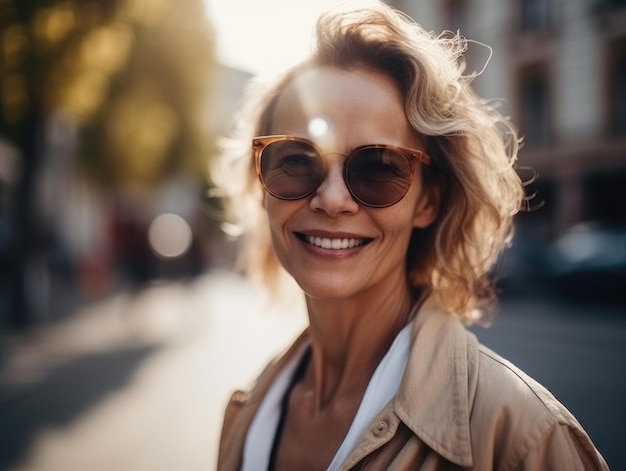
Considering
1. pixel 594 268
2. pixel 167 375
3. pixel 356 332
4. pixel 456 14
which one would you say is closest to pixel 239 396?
pixel 356 332

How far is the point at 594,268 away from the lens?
457 inches

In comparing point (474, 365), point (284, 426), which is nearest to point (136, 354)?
point (284, 426)

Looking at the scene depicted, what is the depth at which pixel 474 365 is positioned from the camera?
1388 millimetres

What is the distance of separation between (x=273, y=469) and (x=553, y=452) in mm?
921

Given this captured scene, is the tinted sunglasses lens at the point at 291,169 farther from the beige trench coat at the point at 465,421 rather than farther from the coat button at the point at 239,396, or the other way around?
the coat button at the point at 239,396

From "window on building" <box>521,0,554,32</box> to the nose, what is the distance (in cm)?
2136

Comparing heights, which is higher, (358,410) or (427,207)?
(427,207)

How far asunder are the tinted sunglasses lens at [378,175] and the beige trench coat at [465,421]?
0.38 m

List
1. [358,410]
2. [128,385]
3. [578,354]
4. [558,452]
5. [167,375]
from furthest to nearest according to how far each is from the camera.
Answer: [578,354]
[167,375]
[128,385]
[358,410]
[558,452]

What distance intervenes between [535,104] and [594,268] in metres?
11.3

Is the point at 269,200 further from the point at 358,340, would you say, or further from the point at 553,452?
the point at 553,452

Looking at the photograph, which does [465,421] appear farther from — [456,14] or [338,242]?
[456,14]

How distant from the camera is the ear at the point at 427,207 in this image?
1787mm

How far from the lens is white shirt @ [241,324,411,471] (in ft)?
4.92
